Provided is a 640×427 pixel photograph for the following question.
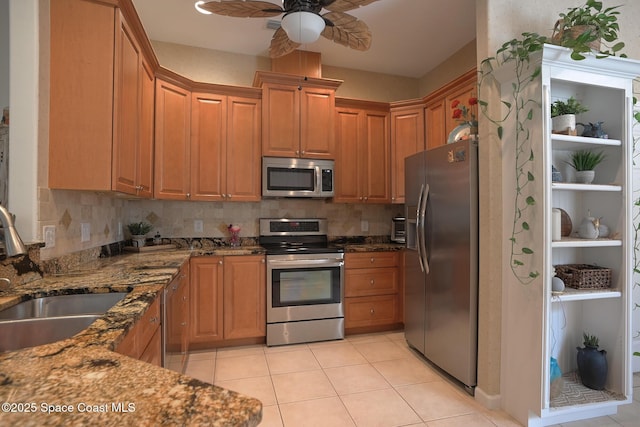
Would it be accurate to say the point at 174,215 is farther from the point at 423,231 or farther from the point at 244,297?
the point at 423,231

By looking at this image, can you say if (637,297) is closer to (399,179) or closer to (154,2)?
(399,179)

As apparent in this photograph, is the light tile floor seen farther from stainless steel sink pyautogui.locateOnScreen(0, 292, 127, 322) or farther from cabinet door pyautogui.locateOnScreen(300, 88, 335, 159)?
cabinet door pyautogui.locateOnScreen(300, 88, 335, 159)

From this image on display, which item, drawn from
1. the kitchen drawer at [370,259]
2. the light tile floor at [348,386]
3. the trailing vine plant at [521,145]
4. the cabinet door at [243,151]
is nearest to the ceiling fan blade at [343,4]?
the trailing vine plant at [521,145]

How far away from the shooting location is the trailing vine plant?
182cm

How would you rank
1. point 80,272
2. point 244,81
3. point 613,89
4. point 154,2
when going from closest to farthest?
point 80,272 < point 613,89 < point 154,2 < point 244,81

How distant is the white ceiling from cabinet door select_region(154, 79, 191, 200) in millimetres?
589

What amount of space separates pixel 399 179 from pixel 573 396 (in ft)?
7.54

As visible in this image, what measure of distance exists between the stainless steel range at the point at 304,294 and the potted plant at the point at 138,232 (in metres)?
1.15

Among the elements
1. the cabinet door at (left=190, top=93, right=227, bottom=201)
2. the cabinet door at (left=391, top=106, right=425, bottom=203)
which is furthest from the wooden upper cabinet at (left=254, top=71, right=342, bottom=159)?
the cabinet door at (left=391, top=106, right=425, bottom=203)

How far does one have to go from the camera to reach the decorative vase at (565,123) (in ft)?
6.16

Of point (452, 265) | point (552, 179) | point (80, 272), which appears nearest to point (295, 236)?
point (452, 265)

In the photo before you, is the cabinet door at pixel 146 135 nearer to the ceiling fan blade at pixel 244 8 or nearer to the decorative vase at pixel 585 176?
the ceiling fan blade at pixel 244 8

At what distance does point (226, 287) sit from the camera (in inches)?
115

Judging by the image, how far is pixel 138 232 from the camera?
301 cm
